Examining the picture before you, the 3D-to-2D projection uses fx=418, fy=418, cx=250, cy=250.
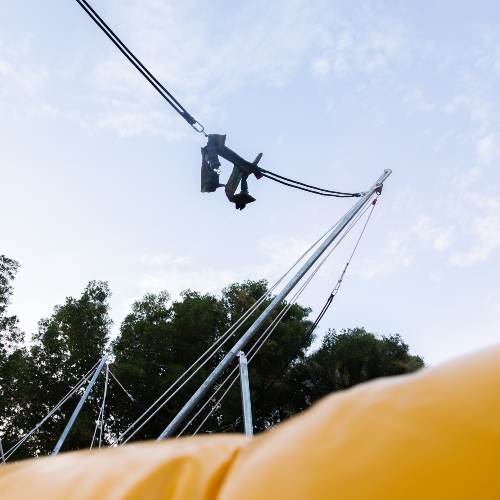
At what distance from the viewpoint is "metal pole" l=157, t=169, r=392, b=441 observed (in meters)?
4.18

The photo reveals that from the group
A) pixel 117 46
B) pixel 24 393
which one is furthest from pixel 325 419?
pixel 24 393

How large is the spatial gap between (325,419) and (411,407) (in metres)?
0.08

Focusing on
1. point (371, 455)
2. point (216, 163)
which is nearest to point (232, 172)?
point (216, 163)

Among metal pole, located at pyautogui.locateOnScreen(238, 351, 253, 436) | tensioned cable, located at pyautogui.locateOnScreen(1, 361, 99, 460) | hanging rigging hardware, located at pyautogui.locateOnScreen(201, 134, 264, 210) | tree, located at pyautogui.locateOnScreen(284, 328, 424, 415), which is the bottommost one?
metal pole, located at pyautogui.locateOnScreen(238, 351, 253, 436)

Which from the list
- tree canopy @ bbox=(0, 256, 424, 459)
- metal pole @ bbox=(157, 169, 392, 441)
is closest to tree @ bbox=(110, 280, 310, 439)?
tree canopy @ bbox=(0, 256, 424, 459)

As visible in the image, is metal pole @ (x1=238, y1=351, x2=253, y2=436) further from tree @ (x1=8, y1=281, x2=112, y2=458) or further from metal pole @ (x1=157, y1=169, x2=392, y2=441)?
tree @ (x1=8, y1=281, x2=112, y2=458)

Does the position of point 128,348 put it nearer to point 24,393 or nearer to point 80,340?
point 80,340

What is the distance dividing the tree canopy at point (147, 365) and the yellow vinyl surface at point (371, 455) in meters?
21.1

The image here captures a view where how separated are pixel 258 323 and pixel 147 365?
18346 millimetres

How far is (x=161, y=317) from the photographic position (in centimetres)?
2523

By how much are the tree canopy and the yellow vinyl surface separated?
2110 cm

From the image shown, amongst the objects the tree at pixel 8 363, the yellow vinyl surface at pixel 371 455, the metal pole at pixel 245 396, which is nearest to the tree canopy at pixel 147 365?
the tree at pixel 8 363

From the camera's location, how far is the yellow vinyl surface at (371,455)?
1.21ft

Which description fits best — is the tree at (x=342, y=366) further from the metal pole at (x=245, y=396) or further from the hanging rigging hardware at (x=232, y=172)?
the hanging rigging hardware at (x=232, y=172)
